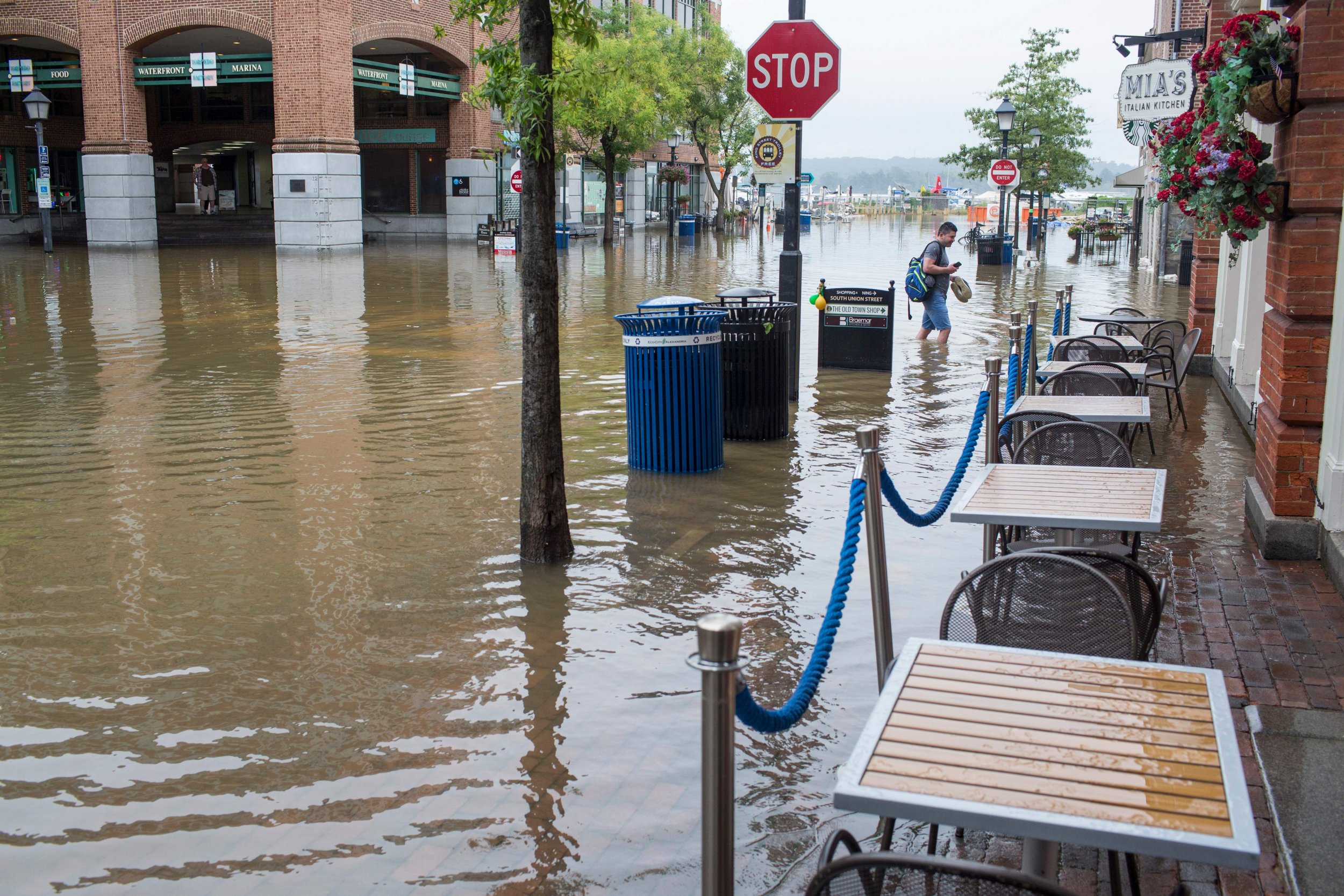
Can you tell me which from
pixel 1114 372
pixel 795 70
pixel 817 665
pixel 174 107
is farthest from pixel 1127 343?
pixel 174 107

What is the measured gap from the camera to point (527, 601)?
6.42 m

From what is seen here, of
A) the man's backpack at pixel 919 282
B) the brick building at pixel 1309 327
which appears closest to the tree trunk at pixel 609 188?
the man's backpack at pixel 919 282

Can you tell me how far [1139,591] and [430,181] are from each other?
49.6m

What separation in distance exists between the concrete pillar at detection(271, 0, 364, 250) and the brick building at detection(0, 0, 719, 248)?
5 centimetres

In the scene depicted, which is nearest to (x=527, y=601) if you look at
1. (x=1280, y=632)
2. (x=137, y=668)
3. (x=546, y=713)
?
(x=546, y=713)

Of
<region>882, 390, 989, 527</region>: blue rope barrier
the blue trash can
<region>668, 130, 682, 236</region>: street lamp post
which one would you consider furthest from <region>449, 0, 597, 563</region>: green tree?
<region>668, 130, 682, 236</region>: street lamp post

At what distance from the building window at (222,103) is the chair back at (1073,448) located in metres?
50.7

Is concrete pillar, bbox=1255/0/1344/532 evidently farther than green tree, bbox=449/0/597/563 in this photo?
No

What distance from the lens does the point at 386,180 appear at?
169 feet

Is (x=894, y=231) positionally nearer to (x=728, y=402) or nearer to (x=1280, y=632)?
(x=728, y=402)

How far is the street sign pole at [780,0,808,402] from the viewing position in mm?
11078

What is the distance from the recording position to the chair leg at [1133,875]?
3.37 meters

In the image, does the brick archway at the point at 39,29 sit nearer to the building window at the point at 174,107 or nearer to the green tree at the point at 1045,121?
the building window at the point at 174,107

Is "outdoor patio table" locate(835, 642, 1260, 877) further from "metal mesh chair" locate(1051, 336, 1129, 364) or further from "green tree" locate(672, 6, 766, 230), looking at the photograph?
"green tree" locate(672, 6, 766, 230)
